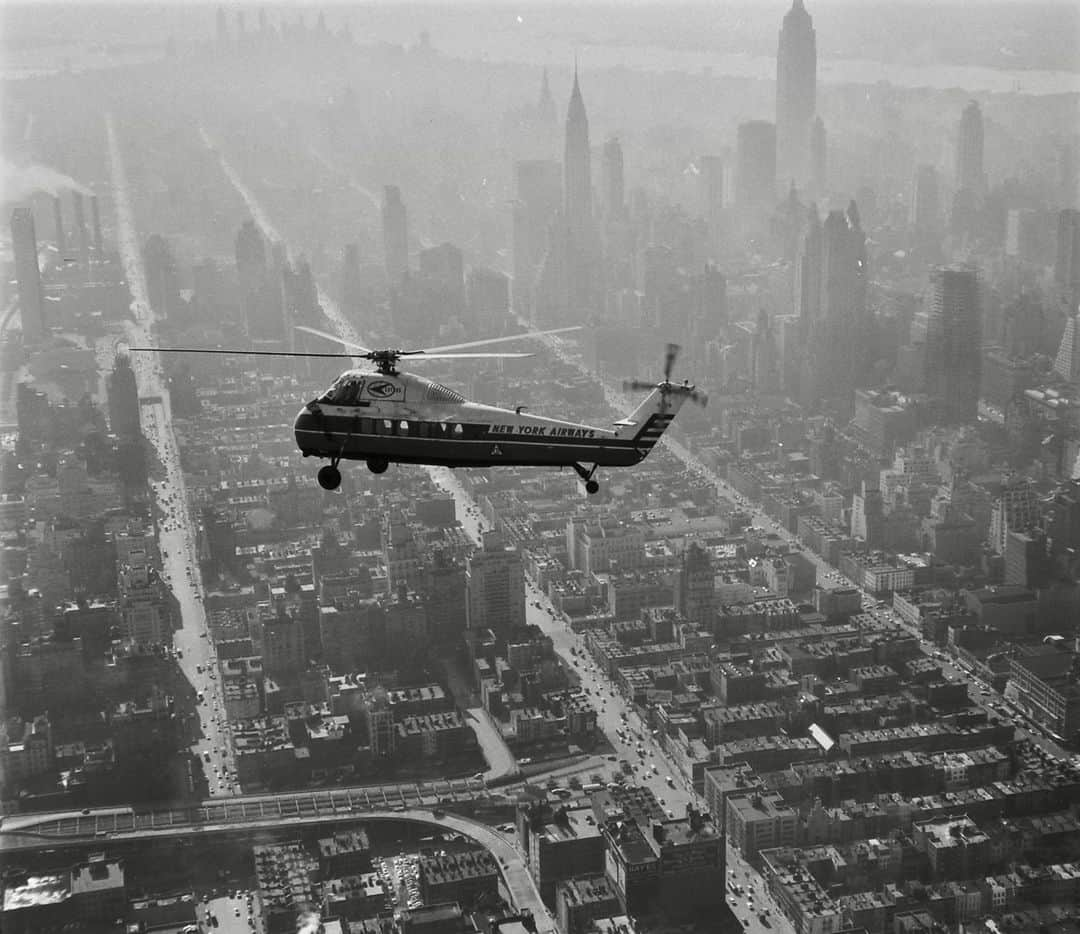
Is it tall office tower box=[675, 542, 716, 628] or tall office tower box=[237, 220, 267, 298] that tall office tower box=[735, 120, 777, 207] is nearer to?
tall office tower box=[237, 220, 267, 298]

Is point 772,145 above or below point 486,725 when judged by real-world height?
above

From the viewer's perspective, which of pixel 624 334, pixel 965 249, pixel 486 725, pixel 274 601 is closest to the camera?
pixel 486 725

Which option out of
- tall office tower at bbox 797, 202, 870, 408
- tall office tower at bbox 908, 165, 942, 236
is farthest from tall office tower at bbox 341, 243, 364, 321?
tall office tower at bbox 908, 165, 942, 236

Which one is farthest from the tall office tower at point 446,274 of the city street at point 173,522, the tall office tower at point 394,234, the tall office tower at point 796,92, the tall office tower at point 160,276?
the tall office tower at point 796,92

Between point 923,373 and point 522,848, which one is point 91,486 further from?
point 923,373

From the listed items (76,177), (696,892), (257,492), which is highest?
(76,177)

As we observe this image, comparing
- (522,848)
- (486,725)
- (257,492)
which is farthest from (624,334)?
(522,848)
